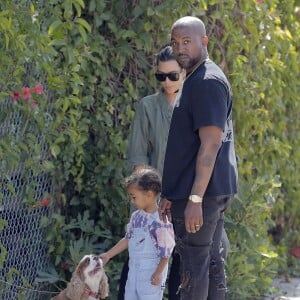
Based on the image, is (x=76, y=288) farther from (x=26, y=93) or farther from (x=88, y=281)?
(x=26, y=93)

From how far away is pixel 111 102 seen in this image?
669 centimetres

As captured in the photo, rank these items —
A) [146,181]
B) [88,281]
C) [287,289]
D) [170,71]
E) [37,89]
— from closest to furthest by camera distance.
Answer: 1. [146,181]
2. [88,281]
3. [37,89]
4. [170,71]
5. [287,289]

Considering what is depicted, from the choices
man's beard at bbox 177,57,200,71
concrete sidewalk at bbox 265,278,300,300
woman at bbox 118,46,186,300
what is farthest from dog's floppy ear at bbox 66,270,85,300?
concrete sidewalk at bbox 265,278,300,300

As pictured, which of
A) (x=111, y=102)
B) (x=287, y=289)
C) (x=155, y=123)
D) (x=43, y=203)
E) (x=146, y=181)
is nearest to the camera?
(x=146, y=181)

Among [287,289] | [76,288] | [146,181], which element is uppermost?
[146,181]

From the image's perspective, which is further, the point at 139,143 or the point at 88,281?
the point at 139,143

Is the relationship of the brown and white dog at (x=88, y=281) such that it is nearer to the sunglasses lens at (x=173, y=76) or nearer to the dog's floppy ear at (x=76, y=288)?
the dog's floppy ear at (x=76, y=288)

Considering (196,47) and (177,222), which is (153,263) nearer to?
(177,222)

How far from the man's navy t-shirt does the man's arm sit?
5 centimetres

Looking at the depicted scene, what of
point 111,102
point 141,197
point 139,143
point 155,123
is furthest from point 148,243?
point 111,102

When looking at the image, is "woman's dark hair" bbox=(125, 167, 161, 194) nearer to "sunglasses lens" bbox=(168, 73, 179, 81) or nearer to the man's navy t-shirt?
the man's navy t-shirt

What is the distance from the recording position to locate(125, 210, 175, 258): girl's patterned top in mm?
5543

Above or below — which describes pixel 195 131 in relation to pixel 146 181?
above

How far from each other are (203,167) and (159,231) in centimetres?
78
